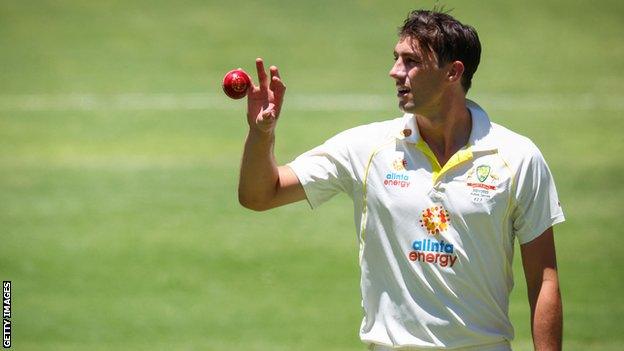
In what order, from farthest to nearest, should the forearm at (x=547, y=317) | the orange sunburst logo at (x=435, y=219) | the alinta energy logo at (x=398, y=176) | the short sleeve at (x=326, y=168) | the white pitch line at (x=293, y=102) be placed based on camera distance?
1. the white pitch line at (x=293, y=102)
2. the short sleeve at (x=326, y=168)
3. the alinta energy logo at (x=398, y=176)
4. the orange sunburst logo at (x=435, y=219)
5. the forearm at (x=547, y=317)

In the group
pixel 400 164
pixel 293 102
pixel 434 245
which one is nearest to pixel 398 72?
pixel 400 164

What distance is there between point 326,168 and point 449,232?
67cm

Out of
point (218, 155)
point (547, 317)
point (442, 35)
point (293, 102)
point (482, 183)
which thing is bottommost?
point (547, 317)

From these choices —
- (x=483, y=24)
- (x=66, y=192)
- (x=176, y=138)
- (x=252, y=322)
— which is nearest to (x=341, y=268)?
(x=252, y=322)

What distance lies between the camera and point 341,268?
1247 cm

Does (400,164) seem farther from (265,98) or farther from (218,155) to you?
(218,155)

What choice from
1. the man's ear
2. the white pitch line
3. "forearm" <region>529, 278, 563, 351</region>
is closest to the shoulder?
the man's ear

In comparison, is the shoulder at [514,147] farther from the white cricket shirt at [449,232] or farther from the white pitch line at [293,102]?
the white pitch line at [293,102]

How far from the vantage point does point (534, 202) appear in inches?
213

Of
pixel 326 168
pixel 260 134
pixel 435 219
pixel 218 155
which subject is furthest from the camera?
pixel 218 155

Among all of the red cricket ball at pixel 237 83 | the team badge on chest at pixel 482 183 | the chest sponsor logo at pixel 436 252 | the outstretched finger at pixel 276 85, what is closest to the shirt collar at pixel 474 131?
the team badge on chest at pixel 482 183

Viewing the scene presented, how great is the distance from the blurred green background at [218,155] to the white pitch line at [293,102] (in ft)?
0.17

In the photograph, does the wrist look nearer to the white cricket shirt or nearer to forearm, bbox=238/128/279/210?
forearm, bbox=238/128/279/210

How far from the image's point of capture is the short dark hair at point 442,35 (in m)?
5.56
